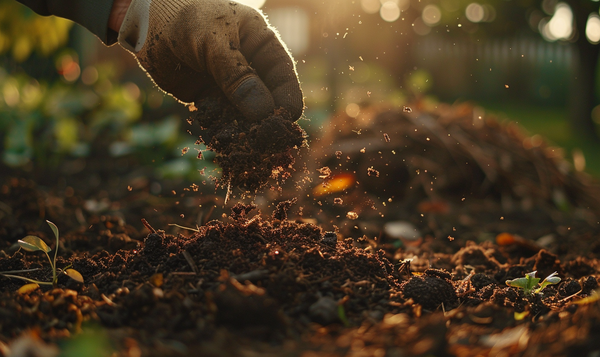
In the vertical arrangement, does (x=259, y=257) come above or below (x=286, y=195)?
above

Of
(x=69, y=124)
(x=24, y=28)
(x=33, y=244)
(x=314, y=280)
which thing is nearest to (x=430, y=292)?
(x=314, y=280)

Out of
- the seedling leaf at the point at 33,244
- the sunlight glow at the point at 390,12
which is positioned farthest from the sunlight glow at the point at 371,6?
the seedling leaf at the point at 33,244

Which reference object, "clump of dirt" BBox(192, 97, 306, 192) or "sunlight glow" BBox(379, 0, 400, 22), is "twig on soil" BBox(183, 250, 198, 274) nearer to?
"clump of dirt" BBox(192, 97, 306, 192)

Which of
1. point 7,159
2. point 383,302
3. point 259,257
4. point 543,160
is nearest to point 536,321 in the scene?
point 383,302

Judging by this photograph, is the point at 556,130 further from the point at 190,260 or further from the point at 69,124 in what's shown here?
the point at 190,260

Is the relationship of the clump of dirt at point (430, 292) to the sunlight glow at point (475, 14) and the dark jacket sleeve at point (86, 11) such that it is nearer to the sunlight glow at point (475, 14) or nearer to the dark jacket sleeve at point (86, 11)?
the dark jacket sleeve at point (86, 11)

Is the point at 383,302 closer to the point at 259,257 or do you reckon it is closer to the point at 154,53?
the point at 259,257
